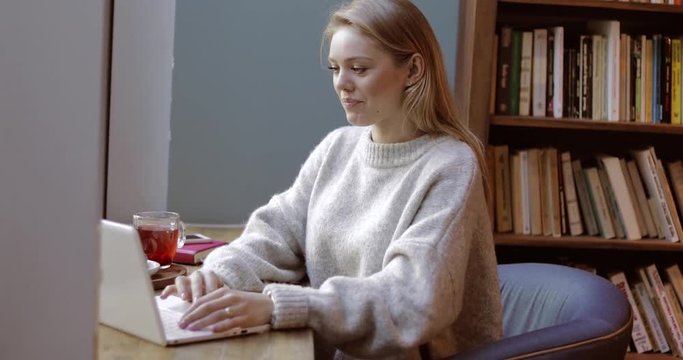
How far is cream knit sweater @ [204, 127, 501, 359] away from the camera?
1347 mm

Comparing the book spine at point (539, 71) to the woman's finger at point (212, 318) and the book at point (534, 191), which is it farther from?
the woman's finger at point (212, 318)

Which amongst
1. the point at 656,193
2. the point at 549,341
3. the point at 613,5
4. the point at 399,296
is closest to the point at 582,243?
the point at 656,193

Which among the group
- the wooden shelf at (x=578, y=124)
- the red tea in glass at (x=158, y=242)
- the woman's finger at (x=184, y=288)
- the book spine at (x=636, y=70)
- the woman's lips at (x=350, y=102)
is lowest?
the woman's finger at (x=184, y=288)

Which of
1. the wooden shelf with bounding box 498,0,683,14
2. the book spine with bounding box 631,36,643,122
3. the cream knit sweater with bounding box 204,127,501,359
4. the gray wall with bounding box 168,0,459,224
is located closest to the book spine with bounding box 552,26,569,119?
the wooden shelf with bounding box 498,0,683,14

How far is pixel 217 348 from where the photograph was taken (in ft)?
3.97

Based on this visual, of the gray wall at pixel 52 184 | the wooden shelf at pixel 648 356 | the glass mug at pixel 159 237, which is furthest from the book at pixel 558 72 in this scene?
the gray wall at pixel 52 184

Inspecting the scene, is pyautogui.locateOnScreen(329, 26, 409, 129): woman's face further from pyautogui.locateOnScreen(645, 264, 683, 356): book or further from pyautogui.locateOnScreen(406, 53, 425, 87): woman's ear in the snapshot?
pyautogui.locateOnScreen(645, 264, 683, 356): book

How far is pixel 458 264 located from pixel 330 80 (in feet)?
4.50

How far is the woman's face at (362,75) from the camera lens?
1595 millimetres

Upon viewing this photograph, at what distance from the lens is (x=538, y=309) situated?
1863 millimetres

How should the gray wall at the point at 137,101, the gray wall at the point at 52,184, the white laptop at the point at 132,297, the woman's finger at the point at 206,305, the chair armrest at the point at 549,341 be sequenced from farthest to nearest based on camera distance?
the gray wall at the point at 137,101 → the chair armrest at the point at 549,341 → the woman's finger at the point at 206,305 → the white laptop at the point at 132,297 → the gray wall at the point at 52,184

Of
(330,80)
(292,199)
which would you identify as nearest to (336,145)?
(292,199)

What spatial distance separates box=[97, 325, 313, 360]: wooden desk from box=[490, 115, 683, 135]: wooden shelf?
147 centimetres

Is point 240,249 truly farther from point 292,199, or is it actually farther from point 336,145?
point 336,145
